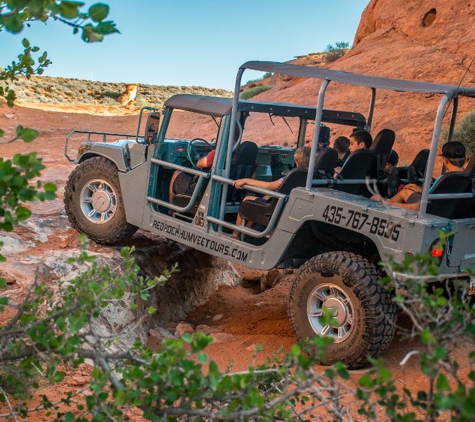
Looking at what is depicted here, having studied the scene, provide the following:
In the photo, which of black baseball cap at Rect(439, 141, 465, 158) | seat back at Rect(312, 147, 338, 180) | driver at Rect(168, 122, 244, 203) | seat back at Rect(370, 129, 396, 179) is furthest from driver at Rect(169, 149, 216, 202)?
black baseball cap at Rect(439, 141, 465, 158)

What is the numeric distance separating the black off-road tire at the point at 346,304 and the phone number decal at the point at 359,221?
0.29m

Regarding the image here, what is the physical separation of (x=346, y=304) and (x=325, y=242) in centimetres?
85

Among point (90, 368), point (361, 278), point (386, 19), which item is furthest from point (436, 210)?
point (386, 19)

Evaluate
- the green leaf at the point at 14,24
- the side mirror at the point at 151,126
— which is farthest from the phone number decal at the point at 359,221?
the green leaf at the point at 14,24

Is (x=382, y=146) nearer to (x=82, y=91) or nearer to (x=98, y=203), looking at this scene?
(x=98, y=203)

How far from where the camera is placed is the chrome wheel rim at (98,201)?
316 inches

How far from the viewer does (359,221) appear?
5812 mm

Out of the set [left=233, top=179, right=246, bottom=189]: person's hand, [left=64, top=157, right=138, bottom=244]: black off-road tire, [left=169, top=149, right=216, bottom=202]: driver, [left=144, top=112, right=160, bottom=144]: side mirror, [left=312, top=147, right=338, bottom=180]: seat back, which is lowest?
[left=64, top=157, right=138, bottom=244]: black off-road tire

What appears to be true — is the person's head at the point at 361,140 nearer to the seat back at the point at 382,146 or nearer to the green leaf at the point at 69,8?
the seat back at the point at 382,146

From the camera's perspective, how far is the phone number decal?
558 cm

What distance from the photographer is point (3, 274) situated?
651 centimetres

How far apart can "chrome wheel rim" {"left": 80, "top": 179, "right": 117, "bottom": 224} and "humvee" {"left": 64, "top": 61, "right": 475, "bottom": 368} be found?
0.01m

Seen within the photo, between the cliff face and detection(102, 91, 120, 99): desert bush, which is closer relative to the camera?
the cliff face

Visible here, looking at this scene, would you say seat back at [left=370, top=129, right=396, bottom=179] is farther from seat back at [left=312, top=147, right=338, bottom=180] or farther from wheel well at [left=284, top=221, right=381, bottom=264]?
wheel well at [left=284, top=221, right=381, bottom=264]
